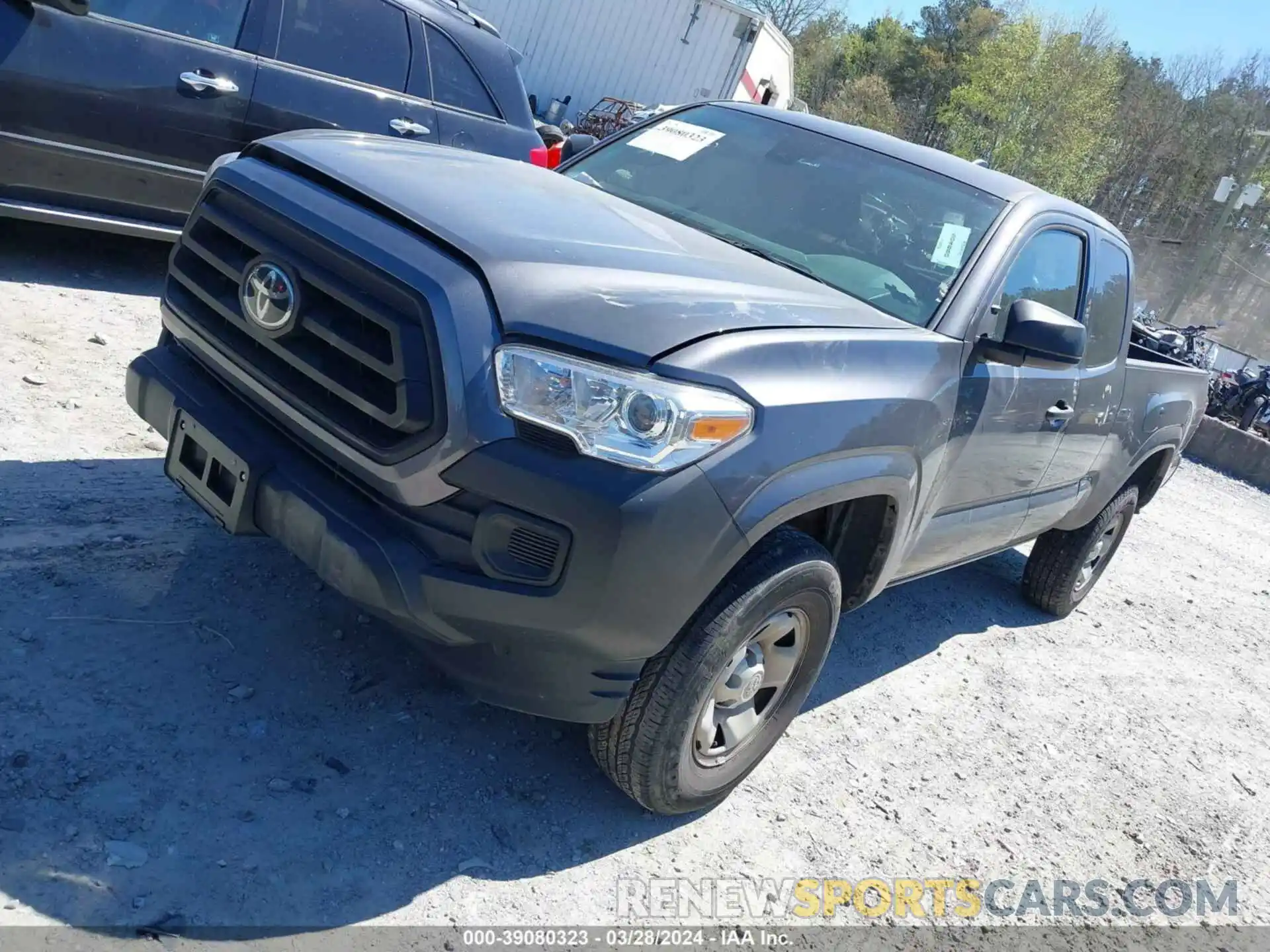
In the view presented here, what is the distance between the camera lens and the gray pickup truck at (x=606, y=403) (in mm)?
2277

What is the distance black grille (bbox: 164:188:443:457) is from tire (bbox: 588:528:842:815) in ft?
2.82

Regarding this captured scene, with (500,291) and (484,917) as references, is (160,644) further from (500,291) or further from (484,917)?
(500,291)

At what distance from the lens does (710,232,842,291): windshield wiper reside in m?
3.32

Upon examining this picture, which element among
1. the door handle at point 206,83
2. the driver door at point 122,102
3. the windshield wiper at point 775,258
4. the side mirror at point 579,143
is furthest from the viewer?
the door handle at point 206,83

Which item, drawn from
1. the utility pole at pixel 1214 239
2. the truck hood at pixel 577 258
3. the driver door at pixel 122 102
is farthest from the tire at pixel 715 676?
the utility pole at pixel 1214 239

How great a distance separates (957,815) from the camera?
353 centimetres

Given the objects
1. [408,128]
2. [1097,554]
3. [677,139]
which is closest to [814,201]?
[677,139]

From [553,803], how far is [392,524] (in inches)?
40.6

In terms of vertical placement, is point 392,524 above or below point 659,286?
below

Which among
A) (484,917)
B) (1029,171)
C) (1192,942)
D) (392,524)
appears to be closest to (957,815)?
(1192,942)

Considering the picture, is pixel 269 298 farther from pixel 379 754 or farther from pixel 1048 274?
pixel 1048 274

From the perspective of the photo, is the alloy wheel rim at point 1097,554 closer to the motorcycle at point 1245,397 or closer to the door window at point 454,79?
the door window at point 454,79

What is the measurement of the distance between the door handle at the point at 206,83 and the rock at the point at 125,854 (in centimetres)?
427

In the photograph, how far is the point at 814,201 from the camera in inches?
144
